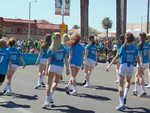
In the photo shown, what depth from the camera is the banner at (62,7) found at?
22.5 m

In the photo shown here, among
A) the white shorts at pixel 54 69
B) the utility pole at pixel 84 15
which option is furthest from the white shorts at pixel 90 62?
the utility pole at pixel 84 15

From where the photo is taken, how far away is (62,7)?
74.1ft

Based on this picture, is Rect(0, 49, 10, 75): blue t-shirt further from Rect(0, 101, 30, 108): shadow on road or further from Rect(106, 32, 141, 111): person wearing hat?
Rect(106, 32, 141, 111): person wearing hat

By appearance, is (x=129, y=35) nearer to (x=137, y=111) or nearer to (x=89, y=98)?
(x=137, y=111)

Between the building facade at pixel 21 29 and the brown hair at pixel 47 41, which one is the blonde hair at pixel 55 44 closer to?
the brown hair at pixel 47 41

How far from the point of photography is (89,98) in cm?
1062

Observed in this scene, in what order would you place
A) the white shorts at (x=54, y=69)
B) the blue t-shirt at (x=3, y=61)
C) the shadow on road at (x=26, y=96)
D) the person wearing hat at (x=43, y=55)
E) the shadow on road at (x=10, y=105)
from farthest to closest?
the person wearing hat at (x=43, y=55), the shadow on road at (x=26, y=96), the blue t-shirt at (x=3, y=61), the shadow on road at (x=10, y=105), the white shorts at (x=54, y=69)

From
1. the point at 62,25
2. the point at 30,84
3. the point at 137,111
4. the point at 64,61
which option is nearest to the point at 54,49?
the point at 64,61

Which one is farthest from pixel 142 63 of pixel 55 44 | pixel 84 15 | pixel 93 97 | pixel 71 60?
pixel 84 15

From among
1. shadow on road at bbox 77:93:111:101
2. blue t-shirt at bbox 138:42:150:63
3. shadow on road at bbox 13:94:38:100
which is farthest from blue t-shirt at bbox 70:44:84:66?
blue t-shirt at bbox 138:42:150:63

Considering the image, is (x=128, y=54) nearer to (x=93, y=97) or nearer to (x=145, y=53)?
(x=93, y=97)

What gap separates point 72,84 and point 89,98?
815 millimetres

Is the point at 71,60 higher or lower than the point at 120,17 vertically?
lower

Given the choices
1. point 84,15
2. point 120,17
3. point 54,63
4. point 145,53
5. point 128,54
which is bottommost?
point 54,63
